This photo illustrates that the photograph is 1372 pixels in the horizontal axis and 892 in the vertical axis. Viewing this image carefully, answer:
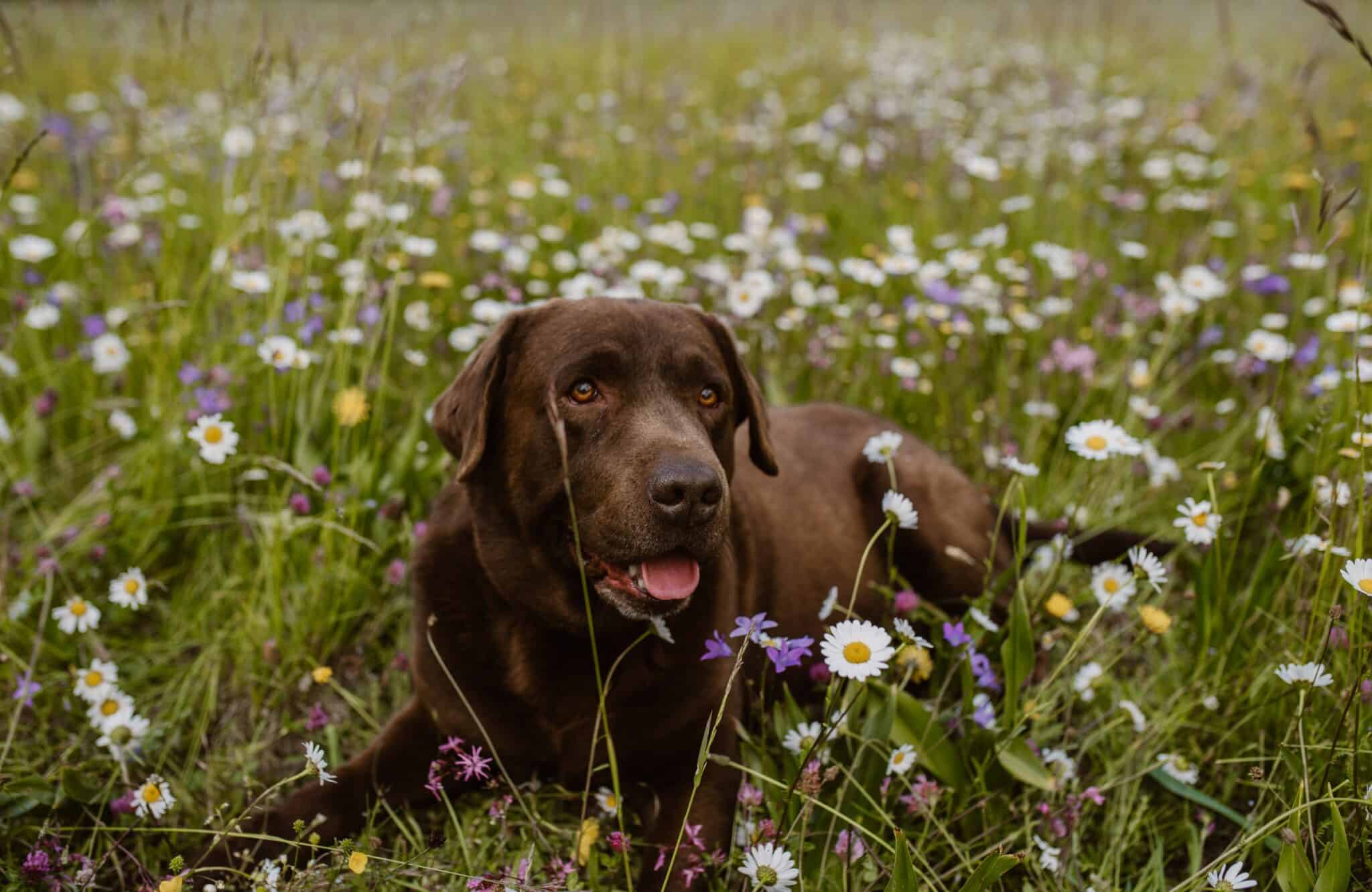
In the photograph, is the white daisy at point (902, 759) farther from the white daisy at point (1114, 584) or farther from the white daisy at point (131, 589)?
the white daisy at point (131, 589)

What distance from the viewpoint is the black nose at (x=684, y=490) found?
77.5 inches

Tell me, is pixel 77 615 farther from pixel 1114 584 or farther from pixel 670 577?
pixel 1114 584

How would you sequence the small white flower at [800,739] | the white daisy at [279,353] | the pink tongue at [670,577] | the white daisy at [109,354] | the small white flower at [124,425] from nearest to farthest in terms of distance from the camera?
the small white flower at [800,739] → the pink tongue at [670,577] → the white daisy at [279,353] → the small white flower at [124,425] → the white daisy at [109,354]

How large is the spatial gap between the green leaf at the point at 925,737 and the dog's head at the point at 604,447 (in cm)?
48

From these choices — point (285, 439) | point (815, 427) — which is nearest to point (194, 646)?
point (285, 439)

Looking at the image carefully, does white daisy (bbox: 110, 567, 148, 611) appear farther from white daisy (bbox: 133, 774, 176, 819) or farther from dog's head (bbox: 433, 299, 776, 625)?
dog's head (bbox: 433, 299, 776, 625)

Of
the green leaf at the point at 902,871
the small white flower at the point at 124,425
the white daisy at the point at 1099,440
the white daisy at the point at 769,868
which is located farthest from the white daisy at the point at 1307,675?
the small white flower at the point at 124,425

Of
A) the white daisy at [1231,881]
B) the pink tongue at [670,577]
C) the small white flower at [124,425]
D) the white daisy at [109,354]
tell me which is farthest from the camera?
the white daisy at [109,354]

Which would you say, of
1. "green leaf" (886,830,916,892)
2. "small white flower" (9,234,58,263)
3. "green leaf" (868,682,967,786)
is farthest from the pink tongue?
"small white flower" (9,234,58,263)

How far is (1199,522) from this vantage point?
2.35 meters

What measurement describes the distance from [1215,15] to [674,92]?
9.57 meters

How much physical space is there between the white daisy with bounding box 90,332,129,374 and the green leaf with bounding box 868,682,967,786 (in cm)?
257

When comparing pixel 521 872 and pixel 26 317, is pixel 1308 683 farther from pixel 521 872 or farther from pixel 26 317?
pixel 26 317

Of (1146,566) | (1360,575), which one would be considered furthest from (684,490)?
(1360,575)
